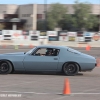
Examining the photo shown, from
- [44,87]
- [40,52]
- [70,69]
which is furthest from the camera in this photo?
[40,52]

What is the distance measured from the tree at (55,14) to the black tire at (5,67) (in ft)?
234

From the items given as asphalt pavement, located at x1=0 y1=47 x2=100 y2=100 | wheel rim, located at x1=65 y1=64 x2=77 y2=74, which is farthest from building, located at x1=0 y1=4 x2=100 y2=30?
asphalt pavement, located at x1=0 y1=47 x2=100 y2=100

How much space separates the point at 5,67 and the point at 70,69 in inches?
99.3

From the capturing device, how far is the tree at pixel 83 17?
8326 centimetres

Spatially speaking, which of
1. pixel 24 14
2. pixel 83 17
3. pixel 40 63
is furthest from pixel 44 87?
pixel 24 14

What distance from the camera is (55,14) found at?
86.1 m

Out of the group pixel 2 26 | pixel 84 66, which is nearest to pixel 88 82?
pixel 84 66

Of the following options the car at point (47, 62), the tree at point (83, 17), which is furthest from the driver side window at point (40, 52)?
the tree at point (83, 17)

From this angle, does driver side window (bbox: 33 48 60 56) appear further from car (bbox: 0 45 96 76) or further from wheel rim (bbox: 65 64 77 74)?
wheel rim (bbox: 65 64 77 74)

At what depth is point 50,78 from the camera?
1184cm

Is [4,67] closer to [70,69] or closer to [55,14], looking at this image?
[70,69]

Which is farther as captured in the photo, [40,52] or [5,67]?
[40,52]

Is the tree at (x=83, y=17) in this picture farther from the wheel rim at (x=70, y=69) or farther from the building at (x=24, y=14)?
the wheel rim at (x=70, y=69)

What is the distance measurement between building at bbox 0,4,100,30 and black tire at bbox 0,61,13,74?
69416 mm
